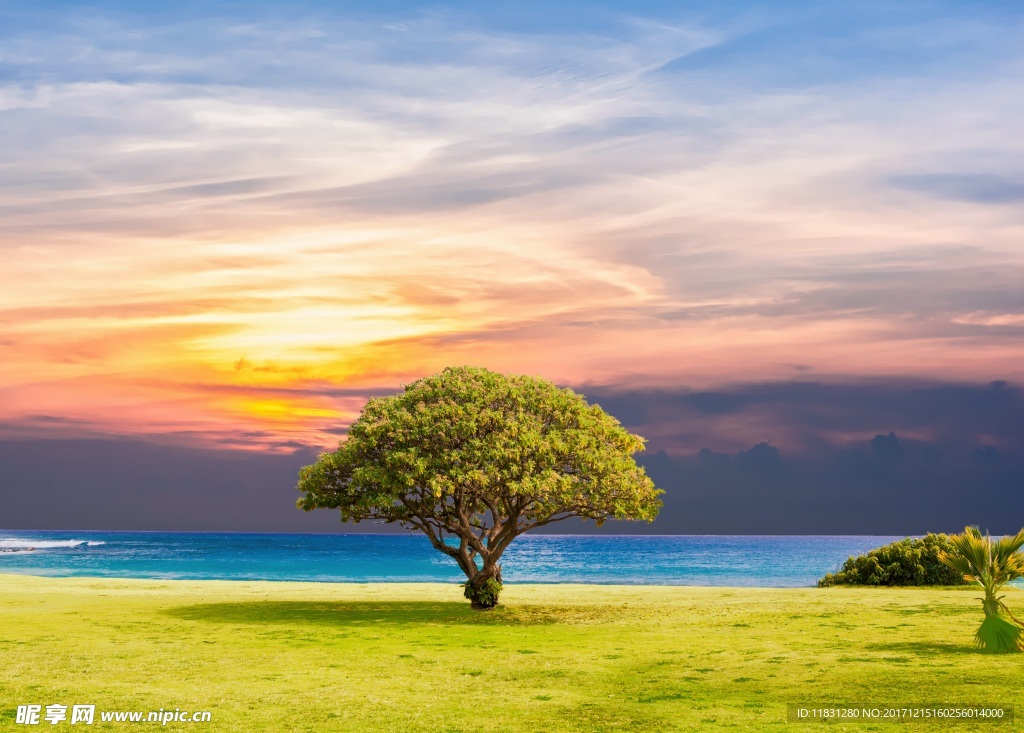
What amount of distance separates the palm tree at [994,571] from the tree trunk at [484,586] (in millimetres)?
20031

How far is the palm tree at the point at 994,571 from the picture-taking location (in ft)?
91.0

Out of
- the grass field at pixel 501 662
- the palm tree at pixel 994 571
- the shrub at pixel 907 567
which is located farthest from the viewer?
the shrub at pixel 907 567

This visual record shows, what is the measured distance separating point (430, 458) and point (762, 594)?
2424 cm

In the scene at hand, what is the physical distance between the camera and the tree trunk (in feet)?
142

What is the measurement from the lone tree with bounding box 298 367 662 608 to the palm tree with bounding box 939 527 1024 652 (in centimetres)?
1546

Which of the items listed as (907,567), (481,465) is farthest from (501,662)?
(907,567)

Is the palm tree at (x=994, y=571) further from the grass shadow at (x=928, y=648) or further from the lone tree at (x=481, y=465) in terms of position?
the lone tree at (x=481, y=465)

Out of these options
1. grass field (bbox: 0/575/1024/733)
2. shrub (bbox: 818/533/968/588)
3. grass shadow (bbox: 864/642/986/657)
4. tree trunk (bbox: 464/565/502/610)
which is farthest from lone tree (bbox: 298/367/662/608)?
shrub (bbox: 818/533/968/588)

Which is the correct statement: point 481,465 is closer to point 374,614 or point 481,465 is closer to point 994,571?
point 374,614

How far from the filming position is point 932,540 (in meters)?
61.6

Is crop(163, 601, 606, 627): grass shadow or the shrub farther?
the shrub

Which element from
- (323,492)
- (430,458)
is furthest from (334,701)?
(323,492)

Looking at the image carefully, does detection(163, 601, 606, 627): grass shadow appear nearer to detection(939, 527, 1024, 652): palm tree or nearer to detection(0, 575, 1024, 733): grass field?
detection(0, 575, 1024, 733): grass field

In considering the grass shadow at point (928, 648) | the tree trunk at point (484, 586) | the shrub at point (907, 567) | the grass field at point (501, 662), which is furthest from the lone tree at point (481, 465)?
the shrub at point (907, 567)
